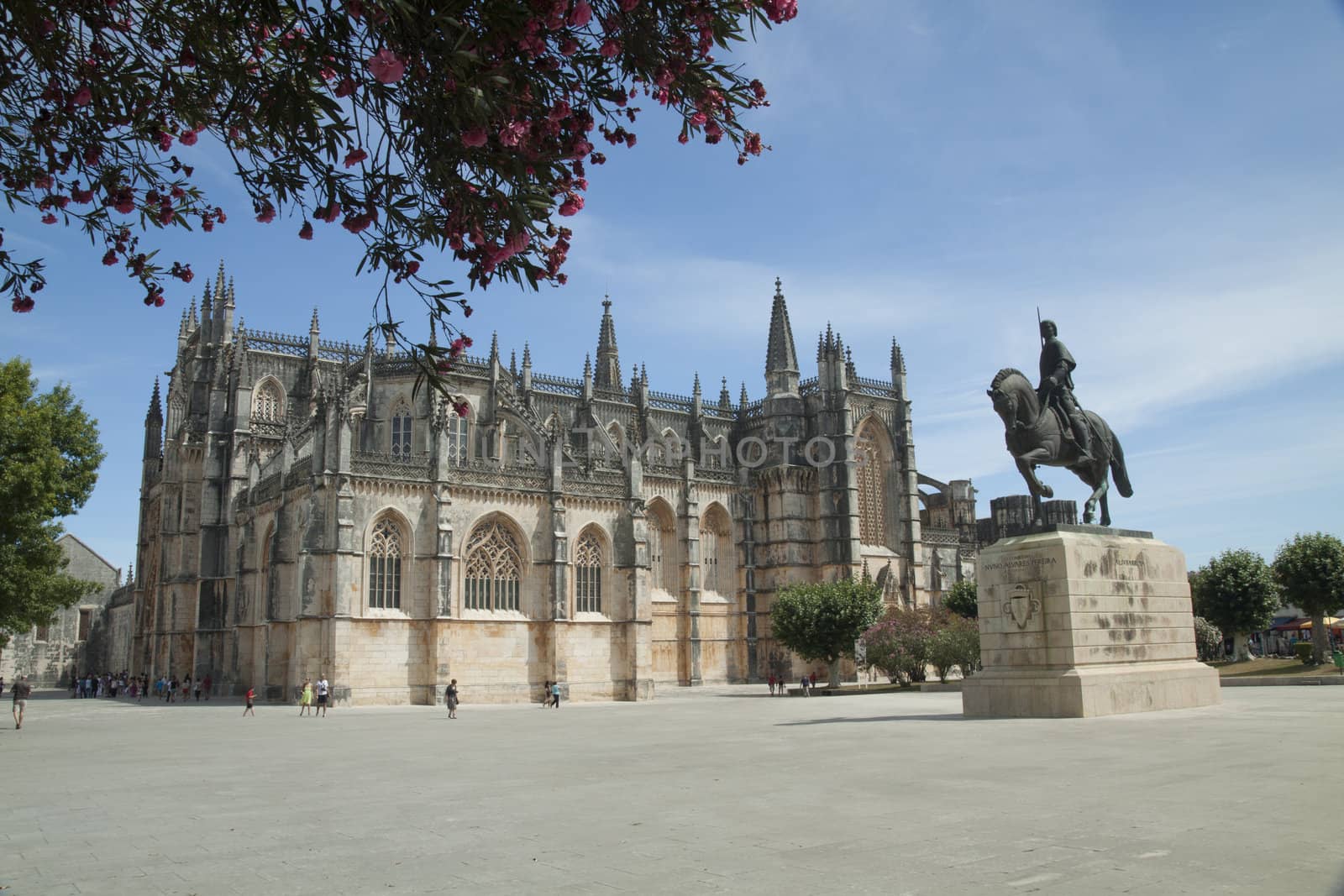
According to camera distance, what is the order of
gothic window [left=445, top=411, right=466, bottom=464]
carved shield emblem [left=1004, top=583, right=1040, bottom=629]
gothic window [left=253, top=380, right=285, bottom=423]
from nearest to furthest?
carved shield emblem [left=1004, top=583, right=1040, bottom=629] → gothic window [left=445, top=411, right=466, bottom=464] → gothic window [left=253, top=380, right=285, bottom=423]

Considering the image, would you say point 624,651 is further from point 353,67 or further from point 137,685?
point 353,67

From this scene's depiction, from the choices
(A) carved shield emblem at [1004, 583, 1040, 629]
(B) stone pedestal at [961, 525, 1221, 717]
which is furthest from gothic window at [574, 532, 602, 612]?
(A) carved shield emblem at [1004, 583, 1040, 629]

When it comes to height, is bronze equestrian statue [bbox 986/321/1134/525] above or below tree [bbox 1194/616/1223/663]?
above

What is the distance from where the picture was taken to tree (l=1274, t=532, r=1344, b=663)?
41031mm

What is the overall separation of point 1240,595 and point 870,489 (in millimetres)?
20786

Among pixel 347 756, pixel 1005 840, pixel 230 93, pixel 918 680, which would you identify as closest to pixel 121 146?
pixel 230 93

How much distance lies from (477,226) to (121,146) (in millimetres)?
3027

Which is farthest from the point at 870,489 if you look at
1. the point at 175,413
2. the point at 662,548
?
the point at 175,413

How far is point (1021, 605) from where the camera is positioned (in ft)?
65.8

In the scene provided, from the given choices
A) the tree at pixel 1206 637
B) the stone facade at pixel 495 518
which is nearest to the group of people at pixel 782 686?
the stone facade at pixel 495 518

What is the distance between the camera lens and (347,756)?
18.4m

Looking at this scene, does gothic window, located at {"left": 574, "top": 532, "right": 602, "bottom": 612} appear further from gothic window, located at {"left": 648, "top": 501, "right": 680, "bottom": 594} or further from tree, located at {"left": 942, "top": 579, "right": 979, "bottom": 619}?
tree, located at {"left": 942, "top": 579, "right": 979, "bottom": 619}

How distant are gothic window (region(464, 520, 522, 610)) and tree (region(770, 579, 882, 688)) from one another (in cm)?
1264

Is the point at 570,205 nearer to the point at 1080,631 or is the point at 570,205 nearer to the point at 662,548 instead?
the point at 1080,631
